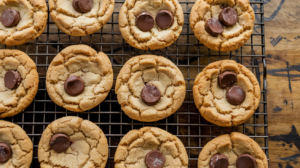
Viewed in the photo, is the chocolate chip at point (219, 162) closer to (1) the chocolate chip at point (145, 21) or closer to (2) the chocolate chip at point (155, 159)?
(2) the chocolate chip at point (155, 159)

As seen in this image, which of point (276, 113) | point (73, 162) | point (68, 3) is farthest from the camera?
point (276, 113)

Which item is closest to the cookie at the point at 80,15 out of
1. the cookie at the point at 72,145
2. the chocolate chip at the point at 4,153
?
the cookie at the point at 72,145

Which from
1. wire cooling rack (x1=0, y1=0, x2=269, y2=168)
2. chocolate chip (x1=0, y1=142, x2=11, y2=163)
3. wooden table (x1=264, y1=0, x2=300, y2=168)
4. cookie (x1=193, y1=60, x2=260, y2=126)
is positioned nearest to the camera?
chocolate chip (x1=0, y1=142, x2=11, y2=163)

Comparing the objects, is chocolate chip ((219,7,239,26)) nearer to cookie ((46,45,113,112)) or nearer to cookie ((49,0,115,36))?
cookie ((49,0,115,36))

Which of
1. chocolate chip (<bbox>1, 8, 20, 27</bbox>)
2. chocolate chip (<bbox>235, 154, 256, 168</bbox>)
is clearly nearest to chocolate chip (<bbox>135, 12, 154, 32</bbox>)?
chocolate chip (<bbox>1, 8, 20, 27</bbox>)

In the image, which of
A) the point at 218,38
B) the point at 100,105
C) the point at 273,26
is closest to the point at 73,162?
the point at 100,105

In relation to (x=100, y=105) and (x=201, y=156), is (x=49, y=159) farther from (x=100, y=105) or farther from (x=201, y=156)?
(x=201, y=156)
